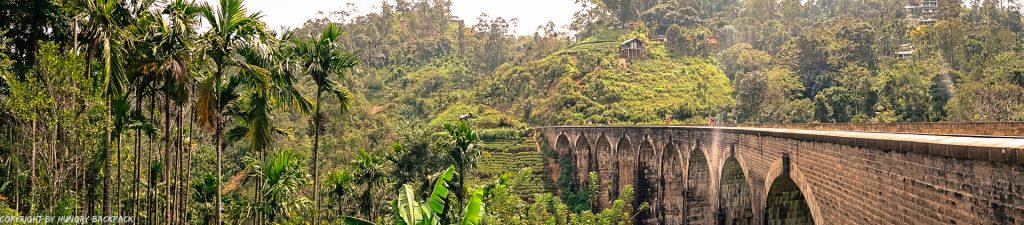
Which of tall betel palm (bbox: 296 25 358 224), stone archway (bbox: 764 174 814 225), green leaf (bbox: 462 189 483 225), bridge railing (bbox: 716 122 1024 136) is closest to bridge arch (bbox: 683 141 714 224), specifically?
bridge railing (bbox: 716 122 1024 136)

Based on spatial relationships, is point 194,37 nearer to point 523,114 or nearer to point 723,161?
point 723,161

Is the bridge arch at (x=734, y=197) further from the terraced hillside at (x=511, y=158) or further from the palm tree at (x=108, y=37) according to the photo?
the terraced hillside at (x=511, y=158)

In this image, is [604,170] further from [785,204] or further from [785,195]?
[785,195]

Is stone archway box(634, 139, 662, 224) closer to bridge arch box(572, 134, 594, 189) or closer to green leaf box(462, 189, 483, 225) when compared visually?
bridge arch box(572, 134, 594, 189)

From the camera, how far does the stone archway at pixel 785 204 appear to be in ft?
50.0

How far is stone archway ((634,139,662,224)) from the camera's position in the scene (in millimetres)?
30500

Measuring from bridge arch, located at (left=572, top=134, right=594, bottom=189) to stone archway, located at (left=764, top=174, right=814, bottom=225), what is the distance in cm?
2333

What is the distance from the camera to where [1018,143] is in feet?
20.4

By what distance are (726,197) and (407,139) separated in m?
10.9

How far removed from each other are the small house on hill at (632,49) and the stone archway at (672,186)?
40.3 metres

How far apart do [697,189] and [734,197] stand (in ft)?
11.2

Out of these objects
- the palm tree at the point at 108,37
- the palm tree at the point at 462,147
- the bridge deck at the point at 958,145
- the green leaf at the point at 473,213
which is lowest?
the green leaf at the point at 473,213

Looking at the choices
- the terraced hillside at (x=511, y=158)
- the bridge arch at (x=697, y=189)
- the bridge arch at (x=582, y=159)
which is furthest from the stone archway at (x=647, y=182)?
the terraced hillside at (x=511, y=158)

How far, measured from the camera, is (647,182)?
31672mm
